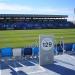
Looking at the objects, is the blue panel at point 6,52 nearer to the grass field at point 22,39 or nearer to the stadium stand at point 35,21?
the grass field at point 22,39

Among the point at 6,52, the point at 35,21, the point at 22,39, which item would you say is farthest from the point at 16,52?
the point at 35,21

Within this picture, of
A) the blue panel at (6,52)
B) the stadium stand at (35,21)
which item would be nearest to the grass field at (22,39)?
the blue panel at (6,52)

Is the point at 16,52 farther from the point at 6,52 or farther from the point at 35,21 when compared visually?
the point at 35,21

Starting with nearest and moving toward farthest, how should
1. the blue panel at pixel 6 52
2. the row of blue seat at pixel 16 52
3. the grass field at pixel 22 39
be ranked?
the blue panel at pixel 6 52 < the row of blue seat at pixel 16 52 < the grass field at pixel 22 39

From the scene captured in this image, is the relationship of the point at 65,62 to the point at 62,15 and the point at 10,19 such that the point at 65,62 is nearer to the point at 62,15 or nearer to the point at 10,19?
the point at 10,19

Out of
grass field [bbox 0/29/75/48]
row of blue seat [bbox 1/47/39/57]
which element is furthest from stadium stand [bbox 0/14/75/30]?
Answer: row of blue seat [bbox 1/47/39/57]

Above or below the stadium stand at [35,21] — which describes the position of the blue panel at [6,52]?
below

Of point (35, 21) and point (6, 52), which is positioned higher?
point (35, 21)

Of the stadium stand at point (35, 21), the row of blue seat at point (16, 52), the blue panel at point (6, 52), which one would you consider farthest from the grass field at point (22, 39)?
the stadium stand at point (35, 21)

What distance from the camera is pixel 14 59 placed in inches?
600

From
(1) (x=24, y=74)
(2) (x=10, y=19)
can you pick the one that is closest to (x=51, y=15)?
(2) (x=10, y=19)

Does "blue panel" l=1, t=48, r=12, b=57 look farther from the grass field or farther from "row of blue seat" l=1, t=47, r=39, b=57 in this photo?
the grass field

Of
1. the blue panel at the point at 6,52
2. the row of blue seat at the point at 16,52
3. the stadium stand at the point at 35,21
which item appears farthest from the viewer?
the stadium stand at the point at 35,21

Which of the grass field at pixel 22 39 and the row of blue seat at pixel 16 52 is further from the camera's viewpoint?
the grass field at pixel 22 39
